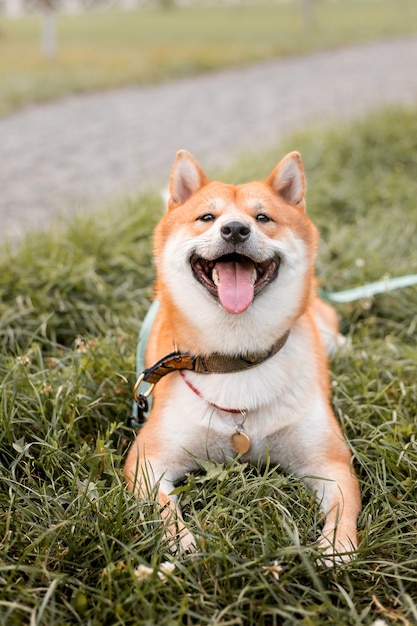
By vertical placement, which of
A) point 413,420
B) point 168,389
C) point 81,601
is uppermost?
point 168,389

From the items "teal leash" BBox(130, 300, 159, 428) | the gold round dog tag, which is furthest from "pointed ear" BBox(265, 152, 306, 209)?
the gold round dog tag

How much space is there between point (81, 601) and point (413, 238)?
389 cm

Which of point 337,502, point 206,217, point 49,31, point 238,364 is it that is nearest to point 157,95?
point 49,31

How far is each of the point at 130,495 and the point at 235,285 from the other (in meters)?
0.85

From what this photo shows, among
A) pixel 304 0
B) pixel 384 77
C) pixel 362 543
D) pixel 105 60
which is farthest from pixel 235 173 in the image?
pixel 304 0

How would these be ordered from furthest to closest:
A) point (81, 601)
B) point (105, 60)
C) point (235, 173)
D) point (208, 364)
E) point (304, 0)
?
point (304, 0)
point (105, 60)
point (235, 173)
point (208, 364)
point (81, 601)

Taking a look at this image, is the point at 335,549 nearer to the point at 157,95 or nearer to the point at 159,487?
the point at 159,487

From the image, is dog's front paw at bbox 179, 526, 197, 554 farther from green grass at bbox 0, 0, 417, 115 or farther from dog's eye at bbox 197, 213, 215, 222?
green grass at bbox 0, 0, 417, 115

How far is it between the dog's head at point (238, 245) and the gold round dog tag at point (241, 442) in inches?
18.2

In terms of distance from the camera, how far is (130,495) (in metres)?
2.31

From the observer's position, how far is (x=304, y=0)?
22.4 meters

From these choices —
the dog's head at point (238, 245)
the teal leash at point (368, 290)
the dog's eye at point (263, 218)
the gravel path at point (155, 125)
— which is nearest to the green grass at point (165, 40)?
the gravel path at point (155, 125)

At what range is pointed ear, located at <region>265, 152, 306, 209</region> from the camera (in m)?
2.72

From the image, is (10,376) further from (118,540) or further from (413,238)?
(413,238)
